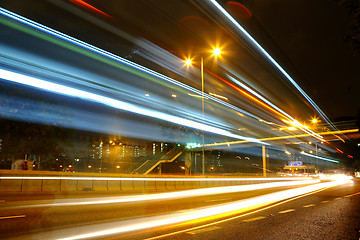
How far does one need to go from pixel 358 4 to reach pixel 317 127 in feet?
145

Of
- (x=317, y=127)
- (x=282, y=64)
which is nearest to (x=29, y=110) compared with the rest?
(x=282, y=64)

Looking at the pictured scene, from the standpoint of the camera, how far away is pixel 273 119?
126ft

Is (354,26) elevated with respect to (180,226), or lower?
elevated

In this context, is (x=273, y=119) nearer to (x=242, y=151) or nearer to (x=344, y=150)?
(x=242, y=151)

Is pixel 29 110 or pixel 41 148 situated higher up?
pixel 29 110

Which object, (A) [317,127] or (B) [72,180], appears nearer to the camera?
(B) [72,180]

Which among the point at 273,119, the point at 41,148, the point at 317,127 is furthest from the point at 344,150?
the point at 41,148

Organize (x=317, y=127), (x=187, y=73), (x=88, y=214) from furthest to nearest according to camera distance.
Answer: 1. (x=317, y=127)
2. (x=187, y=73)
3. (x=88, y=214)

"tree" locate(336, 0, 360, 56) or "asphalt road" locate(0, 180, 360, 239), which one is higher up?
"tree" locate(336, 0, 360, 56)

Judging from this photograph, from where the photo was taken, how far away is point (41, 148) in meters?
16.6

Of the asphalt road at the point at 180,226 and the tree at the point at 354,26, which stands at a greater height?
the tree at the point at 354,26

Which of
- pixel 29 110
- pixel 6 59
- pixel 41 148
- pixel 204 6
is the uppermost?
pixel 204 6

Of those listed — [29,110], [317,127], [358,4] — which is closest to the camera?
[358,4]

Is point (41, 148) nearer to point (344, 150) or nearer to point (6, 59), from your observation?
point (6, 59)
